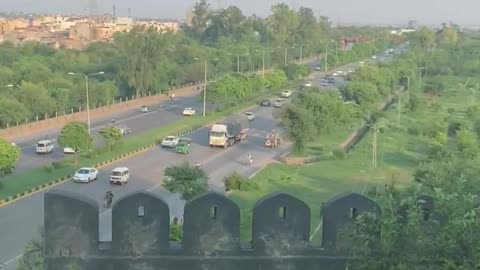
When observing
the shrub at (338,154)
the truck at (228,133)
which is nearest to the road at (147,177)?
the truck at (228,133)

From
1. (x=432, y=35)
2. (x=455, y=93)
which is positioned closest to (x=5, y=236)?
(x=455, y=93)

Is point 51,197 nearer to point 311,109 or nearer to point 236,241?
point 236,241

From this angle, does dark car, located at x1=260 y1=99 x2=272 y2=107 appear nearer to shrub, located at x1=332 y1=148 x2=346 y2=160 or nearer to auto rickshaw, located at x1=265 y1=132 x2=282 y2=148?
auto rickshaw, located at x1=265 y1=132 x2=282 y2=148

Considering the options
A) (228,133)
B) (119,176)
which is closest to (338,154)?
(228,133)

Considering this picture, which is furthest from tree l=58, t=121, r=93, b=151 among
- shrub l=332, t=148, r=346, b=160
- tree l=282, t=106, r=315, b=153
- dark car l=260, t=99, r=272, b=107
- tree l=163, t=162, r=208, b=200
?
dark car l=260, t=99, r=272, b=107

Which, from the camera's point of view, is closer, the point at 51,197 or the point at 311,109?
the point at 51,197

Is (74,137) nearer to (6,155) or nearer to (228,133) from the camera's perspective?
(6,155)

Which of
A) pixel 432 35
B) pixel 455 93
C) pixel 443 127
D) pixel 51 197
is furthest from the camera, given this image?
pixel 432 35
